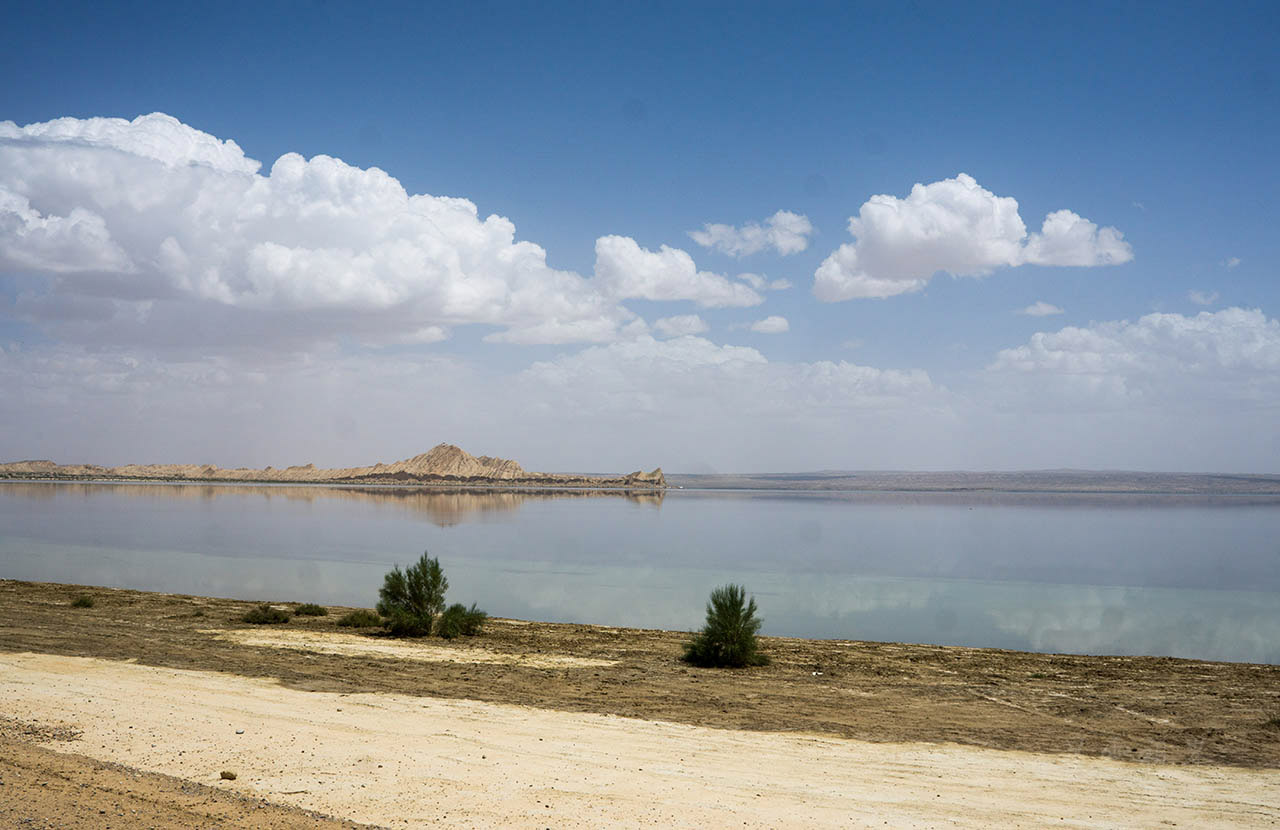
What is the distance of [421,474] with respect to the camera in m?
180

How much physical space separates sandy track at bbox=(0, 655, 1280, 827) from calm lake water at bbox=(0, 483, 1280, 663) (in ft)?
31.0

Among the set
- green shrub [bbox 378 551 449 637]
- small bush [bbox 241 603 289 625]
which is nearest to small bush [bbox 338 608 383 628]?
green shrub [bbox 378 551 449 637]

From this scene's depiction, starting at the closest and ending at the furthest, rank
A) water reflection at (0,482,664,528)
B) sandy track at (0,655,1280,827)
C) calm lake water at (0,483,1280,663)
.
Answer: sandy track at (0,655,1280,827) → calm lake water at (0,483,1280,663) → water reflection at (0,482,664,528)

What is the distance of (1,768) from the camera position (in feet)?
19.0

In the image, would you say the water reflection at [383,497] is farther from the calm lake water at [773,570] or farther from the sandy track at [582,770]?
the sandy track at [582,770]

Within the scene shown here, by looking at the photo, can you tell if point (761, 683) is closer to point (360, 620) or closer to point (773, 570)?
point (360, 620)

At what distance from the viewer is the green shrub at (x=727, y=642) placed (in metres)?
12.4

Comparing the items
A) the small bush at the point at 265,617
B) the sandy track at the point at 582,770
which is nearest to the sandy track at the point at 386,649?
the small bush at the point at 265,617

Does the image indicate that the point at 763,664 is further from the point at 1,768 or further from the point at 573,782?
the point at 1,768

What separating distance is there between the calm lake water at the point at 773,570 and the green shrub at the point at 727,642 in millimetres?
4504

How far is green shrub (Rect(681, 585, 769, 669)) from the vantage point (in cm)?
1244

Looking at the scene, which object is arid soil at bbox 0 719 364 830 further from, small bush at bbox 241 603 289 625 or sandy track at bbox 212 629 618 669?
small bush at bbox 241 603 289 625

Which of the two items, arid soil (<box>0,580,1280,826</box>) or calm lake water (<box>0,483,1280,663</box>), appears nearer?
arid soil (<box>0,580,1280,826</box>)

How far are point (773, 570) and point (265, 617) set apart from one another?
16.6 meters
